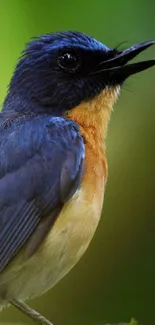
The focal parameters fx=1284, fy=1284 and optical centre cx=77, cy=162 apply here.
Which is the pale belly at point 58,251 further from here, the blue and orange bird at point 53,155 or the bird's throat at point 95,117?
the bird's throat at point 95,117

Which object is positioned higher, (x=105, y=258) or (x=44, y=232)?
(x=44, y=232)

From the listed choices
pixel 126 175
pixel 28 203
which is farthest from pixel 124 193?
pixel 28 203

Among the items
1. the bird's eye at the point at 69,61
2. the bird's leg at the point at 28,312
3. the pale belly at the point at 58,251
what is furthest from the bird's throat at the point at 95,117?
the bird's leg at the point at 28,312

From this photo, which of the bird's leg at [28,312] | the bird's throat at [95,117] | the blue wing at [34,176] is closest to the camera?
the blue wing at [34,176]

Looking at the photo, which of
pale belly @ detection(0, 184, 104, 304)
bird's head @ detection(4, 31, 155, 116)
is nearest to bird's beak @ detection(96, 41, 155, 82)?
bird's head @ detection(4, 31, 155, 116)

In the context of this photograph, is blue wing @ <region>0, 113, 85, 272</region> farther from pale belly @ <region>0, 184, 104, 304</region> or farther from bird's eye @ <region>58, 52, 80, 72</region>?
bird's eye @ <region>58, 52, 80, 72</region>

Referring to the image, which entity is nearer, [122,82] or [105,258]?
[122,82]

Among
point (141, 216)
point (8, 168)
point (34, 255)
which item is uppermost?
point (8, 168)

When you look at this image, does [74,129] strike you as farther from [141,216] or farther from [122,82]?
[141,216]

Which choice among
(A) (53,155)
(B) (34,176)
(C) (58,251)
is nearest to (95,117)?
(A) (53,155)
